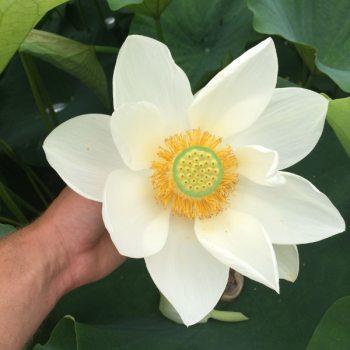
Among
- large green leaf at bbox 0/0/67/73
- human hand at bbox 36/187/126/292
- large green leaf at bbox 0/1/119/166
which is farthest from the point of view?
large green leaf at bbox 0/1/119/166

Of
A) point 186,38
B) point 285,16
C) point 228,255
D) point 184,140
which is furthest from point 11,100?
point 228,255

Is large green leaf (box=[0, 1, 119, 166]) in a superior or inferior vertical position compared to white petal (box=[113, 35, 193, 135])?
inferior

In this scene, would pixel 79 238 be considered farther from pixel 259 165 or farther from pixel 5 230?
pixel 259 165

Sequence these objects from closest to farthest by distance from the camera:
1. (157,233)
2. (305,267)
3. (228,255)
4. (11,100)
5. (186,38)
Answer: (228,255) → (157,233) → (305,267) → (186,38) → (11,100)

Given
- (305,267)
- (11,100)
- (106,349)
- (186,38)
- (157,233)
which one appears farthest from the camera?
(11,100)

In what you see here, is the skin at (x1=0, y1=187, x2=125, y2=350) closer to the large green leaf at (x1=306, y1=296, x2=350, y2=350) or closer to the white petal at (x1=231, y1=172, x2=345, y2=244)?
the white petal at (x1=231, y1=172, x2=345, y2=244)

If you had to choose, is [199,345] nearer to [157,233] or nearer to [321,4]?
[157,233]

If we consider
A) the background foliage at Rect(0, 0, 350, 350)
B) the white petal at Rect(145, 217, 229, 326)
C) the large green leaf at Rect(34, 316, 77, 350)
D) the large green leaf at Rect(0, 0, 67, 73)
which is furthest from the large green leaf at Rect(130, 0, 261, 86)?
the large green leaf at Rect(34, 316, 77, 350)

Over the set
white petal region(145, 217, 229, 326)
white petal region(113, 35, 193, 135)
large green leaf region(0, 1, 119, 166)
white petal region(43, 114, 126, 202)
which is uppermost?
white petal region(113, 35, 193, 135)
